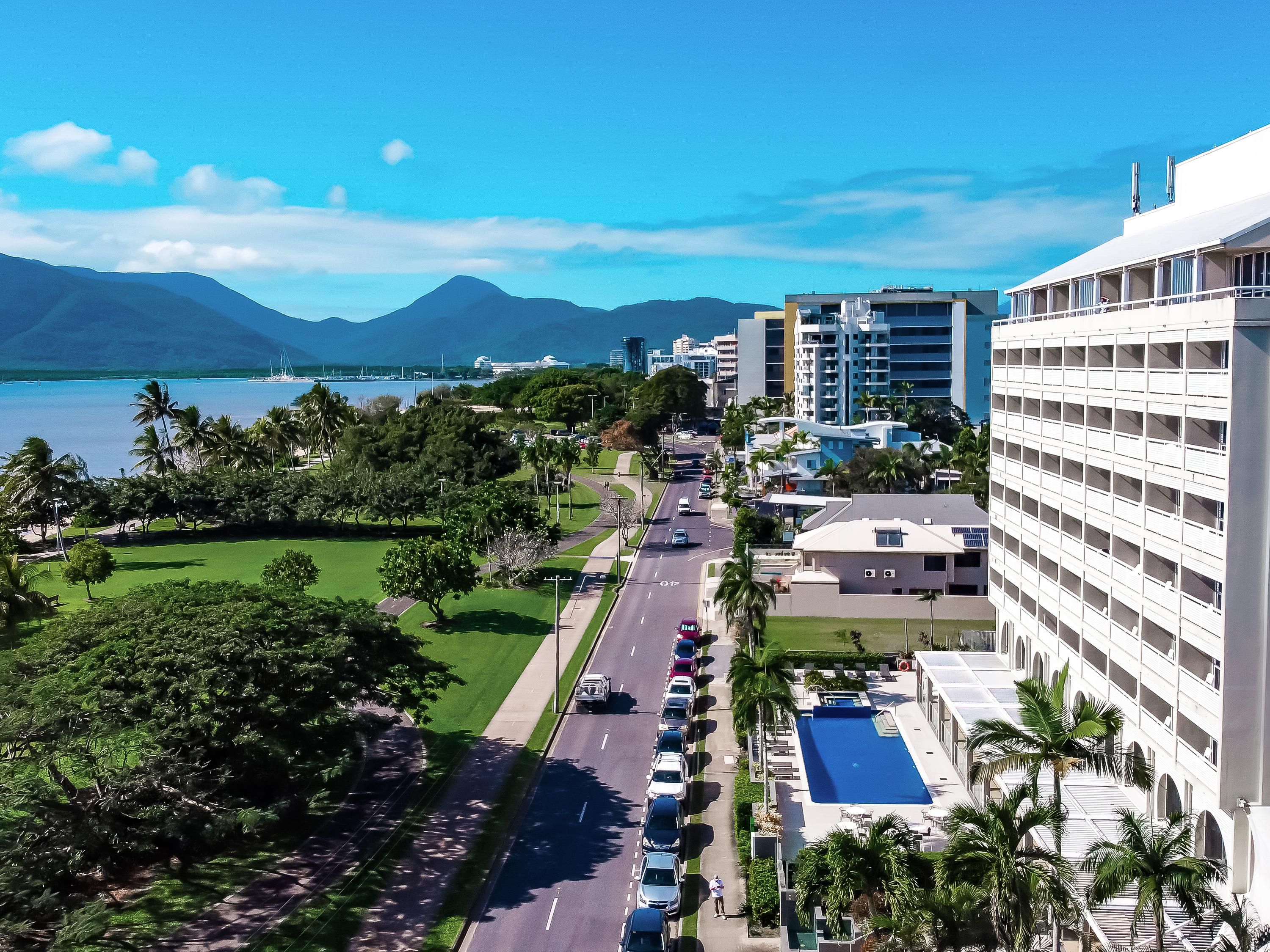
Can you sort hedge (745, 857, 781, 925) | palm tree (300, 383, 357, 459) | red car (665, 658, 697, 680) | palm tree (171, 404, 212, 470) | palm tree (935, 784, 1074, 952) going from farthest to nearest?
1. palm tree (300, 383, 357, 459)
2. palm tree (171, 404, 212, 470)
3. red car (665, 658, 697, 680)
4. hedge (745, 857, 781, 925)
5. palm tree (935, 784, 1074, 952)

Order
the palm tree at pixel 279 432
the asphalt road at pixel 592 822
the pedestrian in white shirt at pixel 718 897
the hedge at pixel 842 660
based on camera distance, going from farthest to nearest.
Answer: the palm tree at pixel 279 432 → the hedge at pixel 842 660 → the pedestrian in white shirt at pixel 718 897 → the asphalt road at pixel 592 822

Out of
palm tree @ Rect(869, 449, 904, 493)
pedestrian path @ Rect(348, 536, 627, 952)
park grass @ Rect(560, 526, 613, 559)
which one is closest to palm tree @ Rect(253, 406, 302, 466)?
park grass @ Rect(560, 526, 613, 559)

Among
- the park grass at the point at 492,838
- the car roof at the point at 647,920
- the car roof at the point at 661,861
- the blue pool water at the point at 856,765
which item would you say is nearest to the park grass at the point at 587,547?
the park grass at the point at 492,838

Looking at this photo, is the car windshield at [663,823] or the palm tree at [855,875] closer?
the palm tree at [855,875]

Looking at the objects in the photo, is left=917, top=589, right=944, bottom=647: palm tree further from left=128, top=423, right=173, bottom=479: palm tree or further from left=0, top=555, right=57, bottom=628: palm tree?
left=128, top=423, right=173, bottom=479: palm tree

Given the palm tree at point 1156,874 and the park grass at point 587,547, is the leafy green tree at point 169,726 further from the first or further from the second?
the park grass at point 587,547

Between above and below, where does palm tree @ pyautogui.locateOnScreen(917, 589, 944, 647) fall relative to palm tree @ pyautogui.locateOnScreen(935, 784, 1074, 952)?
below

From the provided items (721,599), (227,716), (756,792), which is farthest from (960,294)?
(227,716)
